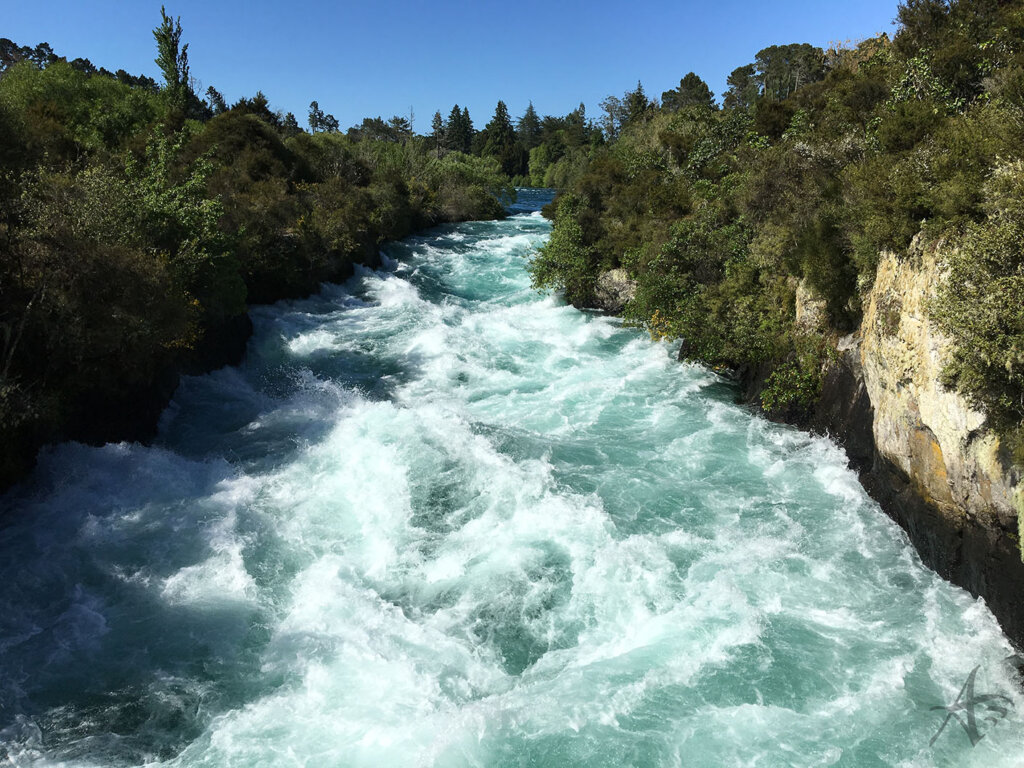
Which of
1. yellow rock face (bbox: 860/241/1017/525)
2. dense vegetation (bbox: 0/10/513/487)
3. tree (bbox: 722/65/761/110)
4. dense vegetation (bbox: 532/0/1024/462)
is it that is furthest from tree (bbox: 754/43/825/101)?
yellow rock face (bbox: 860/241/1017/525)

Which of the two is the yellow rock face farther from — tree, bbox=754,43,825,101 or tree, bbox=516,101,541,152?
tree, bbox=516,101,541,152

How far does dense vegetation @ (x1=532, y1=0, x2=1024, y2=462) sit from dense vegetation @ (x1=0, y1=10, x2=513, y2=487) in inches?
466

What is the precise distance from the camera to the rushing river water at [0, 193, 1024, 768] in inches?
291

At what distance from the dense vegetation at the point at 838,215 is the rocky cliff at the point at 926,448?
1.83 ft

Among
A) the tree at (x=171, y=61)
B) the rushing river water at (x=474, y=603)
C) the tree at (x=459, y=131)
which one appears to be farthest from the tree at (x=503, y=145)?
the rushing river water at (x=474, y=603)

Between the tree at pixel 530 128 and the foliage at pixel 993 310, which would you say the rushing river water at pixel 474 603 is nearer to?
the foliage at pixel 993 310

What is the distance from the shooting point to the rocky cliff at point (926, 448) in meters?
8.50

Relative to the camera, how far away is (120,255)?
40.3 ft

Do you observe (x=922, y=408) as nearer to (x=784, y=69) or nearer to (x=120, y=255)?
(x=120, y=255)

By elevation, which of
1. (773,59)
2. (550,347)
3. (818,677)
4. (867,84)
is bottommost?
(818,677)

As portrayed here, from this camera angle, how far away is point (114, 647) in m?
8.65

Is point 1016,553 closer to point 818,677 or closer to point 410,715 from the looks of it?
point 818,677

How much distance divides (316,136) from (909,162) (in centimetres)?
5202

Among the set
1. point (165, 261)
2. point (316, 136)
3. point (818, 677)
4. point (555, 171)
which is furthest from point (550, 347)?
point (555, 171)
